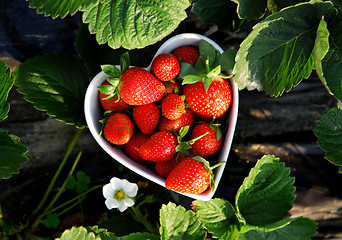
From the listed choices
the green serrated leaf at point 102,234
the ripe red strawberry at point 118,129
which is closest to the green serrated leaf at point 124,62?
the ripe red strawberry at point 118,129

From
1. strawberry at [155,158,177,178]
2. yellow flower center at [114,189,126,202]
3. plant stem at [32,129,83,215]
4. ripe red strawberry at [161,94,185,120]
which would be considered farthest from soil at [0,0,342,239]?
ripe red strawberry at [161,94,185,120]

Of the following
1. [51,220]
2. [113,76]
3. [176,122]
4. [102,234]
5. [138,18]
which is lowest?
[51,220]

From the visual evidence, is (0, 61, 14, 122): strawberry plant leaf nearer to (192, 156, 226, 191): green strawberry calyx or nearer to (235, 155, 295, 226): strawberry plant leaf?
(192, 156, 226, 191): green strawberry calyx

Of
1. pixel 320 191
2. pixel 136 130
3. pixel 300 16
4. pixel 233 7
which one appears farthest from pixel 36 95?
pixel 320 191

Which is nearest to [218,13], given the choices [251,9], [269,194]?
[251,9]

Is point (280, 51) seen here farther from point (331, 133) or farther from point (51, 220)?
point (51, 220)

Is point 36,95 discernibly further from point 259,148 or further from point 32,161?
point 259,148
